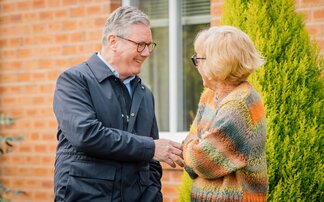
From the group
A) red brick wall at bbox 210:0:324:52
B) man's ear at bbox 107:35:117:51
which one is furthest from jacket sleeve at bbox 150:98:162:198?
red brick wall at bbox 210:0:324:52

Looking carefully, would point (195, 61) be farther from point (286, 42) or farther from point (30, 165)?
point (30, 165)

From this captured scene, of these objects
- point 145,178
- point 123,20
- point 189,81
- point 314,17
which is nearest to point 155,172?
point 145,178

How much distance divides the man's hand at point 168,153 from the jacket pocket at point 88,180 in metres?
0.26

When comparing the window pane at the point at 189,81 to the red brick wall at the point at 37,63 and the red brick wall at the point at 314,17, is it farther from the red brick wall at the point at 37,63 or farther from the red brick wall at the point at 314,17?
the red brick wall at the point at 314,17

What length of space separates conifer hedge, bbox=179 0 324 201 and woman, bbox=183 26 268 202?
1.16 meters

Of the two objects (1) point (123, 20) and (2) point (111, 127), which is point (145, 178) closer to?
(2) point (111, 127)

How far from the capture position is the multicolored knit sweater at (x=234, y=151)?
11.2ft

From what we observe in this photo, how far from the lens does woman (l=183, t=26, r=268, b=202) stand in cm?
342

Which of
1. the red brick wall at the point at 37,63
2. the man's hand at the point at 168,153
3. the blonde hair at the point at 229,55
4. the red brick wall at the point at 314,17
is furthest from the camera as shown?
the red brick wall at the point at 37,63

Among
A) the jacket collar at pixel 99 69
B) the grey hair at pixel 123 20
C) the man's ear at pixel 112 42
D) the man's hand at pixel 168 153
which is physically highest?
the grey hair at pixel 123 20

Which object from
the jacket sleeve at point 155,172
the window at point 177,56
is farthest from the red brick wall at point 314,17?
the jacket sleeve at point 155,172

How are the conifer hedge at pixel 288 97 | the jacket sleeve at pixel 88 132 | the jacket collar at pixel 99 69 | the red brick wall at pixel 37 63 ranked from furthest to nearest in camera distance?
the red brick wall at pixel 37 63 → the conifer hedge at pixel 288 97 → the jacket collar at pixel 99 69 → the jacket sleeve at pixel 88 132

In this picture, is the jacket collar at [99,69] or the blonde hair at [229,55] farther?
the jacket collar at [99,69]

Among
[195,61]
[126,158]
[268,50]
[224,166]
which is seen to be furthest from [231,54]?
[268,50]
